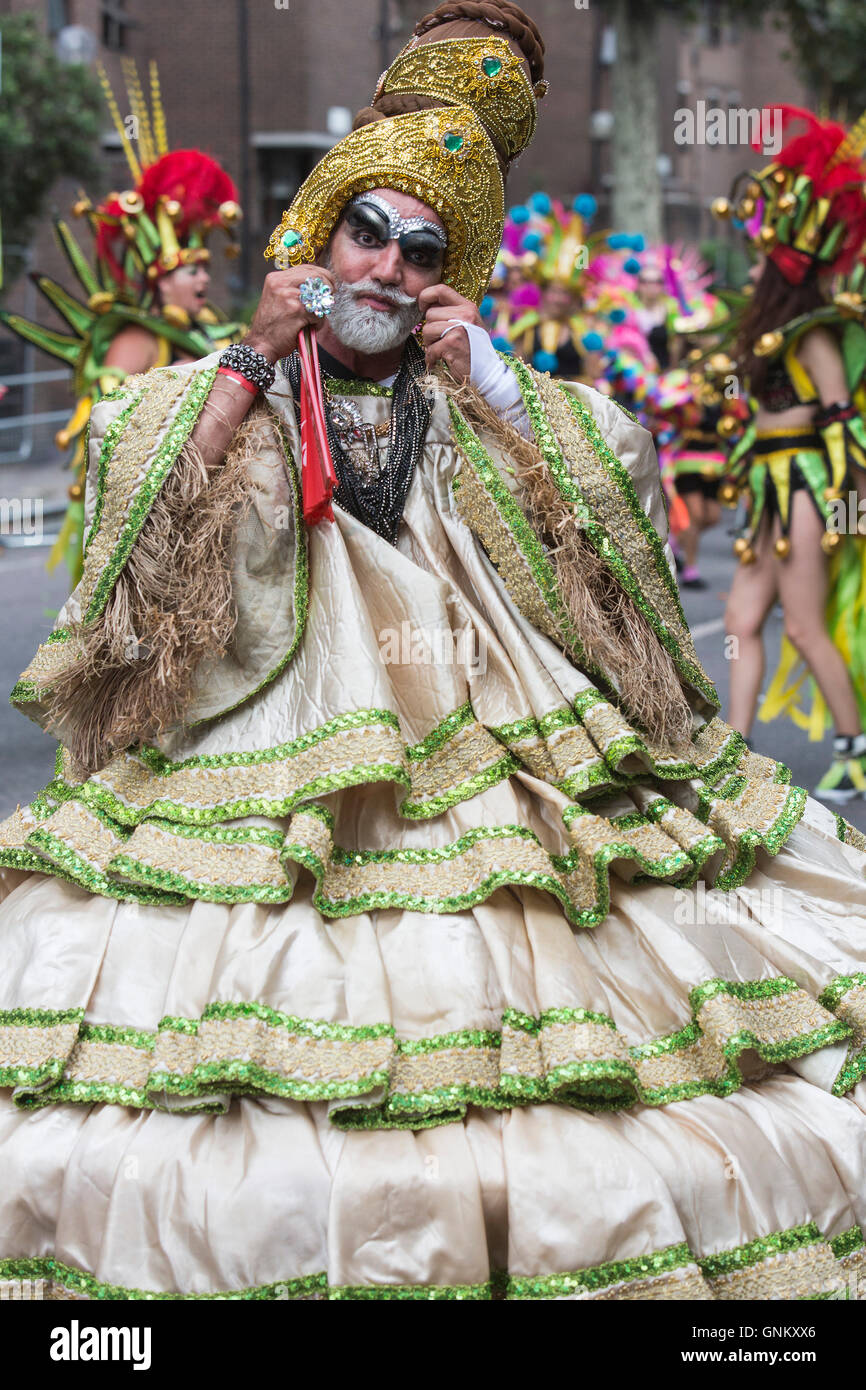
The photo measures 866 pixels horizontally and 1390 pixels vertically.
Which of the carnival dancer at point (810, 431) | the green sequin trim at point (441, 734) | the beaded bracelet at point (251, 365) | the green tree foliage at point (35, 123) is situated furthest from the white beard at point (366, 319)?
the green tree foliage at point (35, 123)

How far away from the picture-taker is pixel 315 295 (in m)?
2.94

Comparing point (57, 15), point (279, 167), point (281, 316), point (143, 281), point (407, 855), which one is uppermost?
point (57, 15)

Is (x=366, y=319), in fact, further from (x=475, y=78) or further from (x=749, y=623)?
(x=749, y=623)

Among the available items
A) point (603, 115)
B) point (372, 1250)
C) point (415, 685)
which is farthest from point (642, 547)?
point (603, 115)

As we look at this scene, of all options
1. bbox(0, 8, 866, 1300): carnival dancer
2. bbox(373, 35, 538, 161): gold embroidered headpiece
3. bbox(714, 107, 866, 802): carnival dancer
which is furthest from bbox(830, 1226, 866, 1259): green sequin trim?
bbox(714, 107, 866, 802): carnival dancer

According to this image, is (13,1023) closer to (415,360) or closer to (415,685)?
(415,685)

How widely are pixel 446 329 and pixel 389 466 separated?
1.00 feet

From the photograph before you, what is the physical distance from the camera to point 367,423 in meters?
3.21

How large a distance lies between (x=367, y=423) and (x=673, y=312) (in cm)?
879

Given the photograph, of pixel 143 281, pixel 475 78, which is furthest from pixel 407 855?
pixel 143 281

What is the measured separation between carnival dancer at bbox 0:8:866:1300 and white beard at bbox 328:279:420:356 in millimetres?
12

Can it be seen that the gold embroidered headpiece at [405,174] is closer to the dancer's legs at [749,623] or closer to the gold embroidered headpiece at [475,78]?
the gold embroidered headpiece at [475,78]

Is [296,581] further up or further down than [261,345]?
further down

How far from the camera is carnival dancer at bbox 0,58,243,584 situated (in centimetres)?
638
